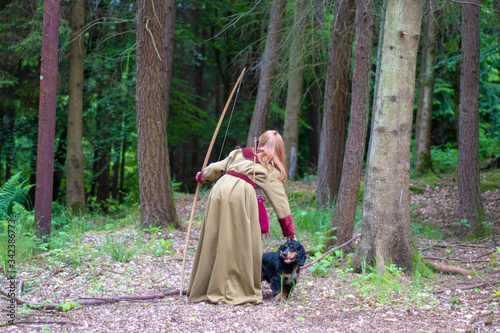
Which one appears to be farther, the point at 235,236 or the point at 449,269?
the point at 449,269

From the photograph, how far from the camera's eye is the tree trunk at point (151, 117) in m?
7.30

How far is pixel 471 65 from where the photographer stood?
318 inches

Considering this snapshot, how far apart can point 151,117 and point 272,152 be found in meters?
3.63

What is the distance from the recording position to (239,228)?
14.3 ft

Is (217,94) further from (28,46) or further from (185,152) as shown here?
(28,46)

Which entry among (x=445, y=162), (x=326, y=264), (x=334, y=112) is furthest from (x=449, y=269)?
(x=445, y=162)

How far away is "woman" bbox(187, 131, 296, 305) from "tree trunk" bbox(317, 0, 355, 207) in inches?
152

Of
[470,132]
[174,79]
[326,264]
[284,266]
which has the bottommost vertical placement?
[326,264]

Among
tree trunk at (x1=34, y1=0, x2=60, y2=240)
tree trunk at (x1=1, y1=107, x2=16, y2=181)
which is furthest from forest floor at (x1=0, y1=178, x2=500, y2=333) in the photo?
tree trunk at (x1=1, y1=107, x2=16, y2=181)

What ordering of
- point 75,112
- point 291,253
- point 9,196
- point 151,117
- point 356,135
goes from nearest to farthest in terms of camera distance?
point 291,253, point 356,135, point 151,117, point 9,196, point 75,112

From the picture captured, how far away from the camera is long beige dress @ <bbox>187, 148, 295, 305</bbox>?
14.2 feet

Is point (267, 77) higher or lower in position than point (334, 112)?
higher

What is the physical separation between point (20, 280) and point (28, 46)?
7.53m

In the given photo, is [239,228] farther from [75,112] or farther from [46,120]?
[75,112]
